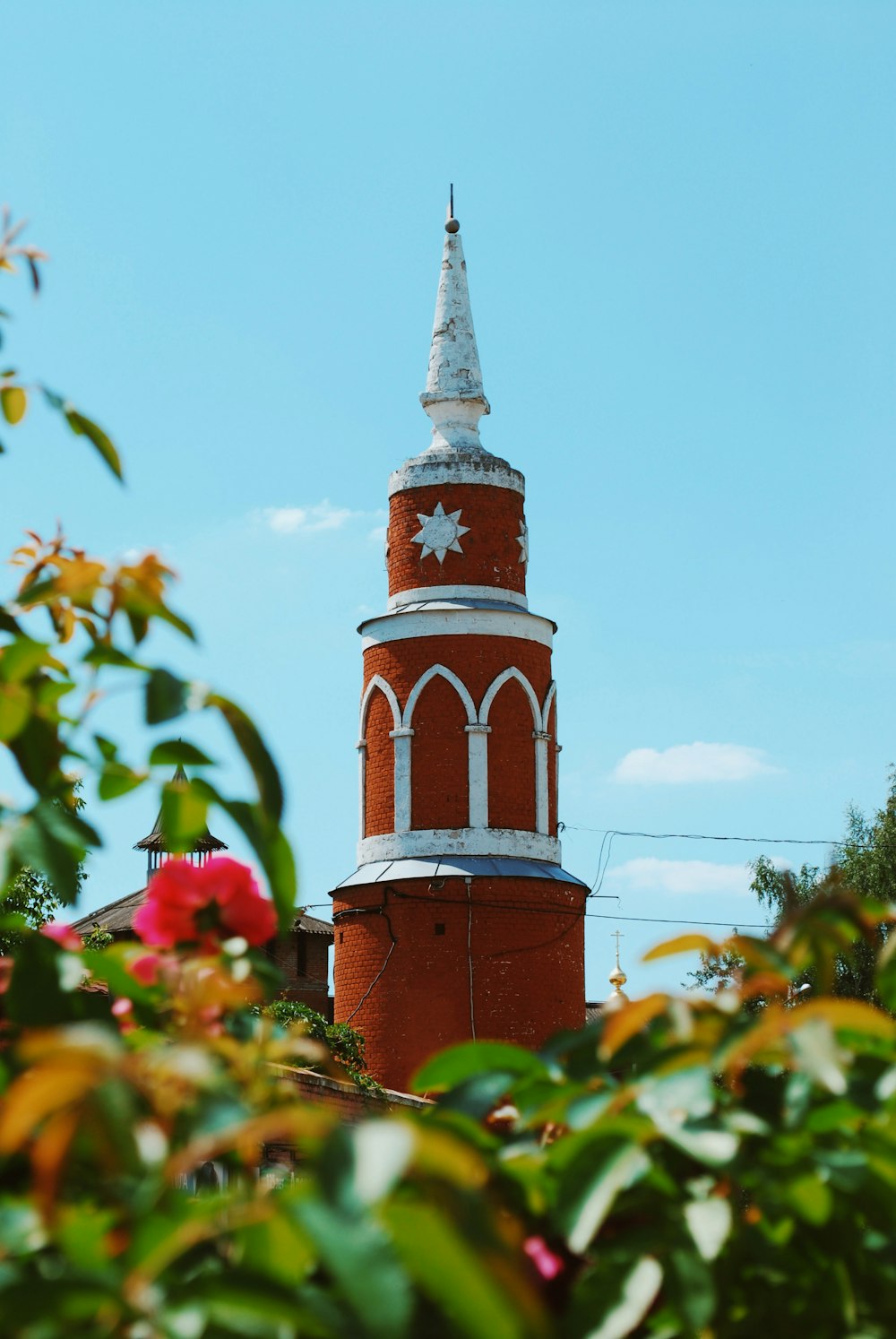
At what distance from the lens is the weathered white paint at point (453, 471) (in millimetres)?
22641

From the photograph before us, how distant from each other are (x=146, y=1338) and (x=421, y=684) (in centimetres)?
2153

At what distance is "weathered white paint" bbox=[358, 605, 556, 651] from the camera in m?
22.5

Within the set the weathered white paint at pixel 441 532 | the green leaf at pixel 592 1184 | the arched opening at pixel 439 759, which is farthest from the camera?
the weathered white paint at pixel 441 532

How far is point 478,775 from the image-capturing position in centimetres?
2219

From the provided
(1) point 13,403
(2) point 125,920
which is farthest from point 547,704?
(1) point 13,403

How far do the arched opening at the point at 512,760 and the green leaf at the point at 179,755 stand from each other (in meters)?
20.7

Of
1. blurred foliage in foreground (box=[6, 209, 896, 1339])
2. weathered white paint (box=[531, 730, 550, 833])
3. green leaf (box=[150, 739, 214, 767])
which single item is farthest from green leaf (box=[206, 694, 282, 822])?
weathered white paint (box=[531, 730, 550, 833])

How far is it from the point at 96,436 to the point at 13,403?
165 mm

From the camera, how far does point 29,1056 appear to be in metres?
0.87

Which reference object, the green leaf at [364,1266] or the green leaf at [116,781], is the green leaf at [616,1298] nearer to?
Result: the green leaf at [364,1266]

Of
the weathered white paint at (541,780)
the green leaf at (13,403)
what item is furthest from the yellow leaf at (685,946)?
the weathered white paint at (541,780)

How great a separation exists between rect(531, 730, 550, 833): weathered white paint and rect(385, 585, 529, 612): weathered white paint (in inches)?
68.9

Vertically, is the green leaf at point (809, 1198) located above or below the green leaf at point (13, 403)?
below

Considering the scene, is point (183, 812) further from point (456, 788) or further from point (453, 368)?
point (453, 368)
